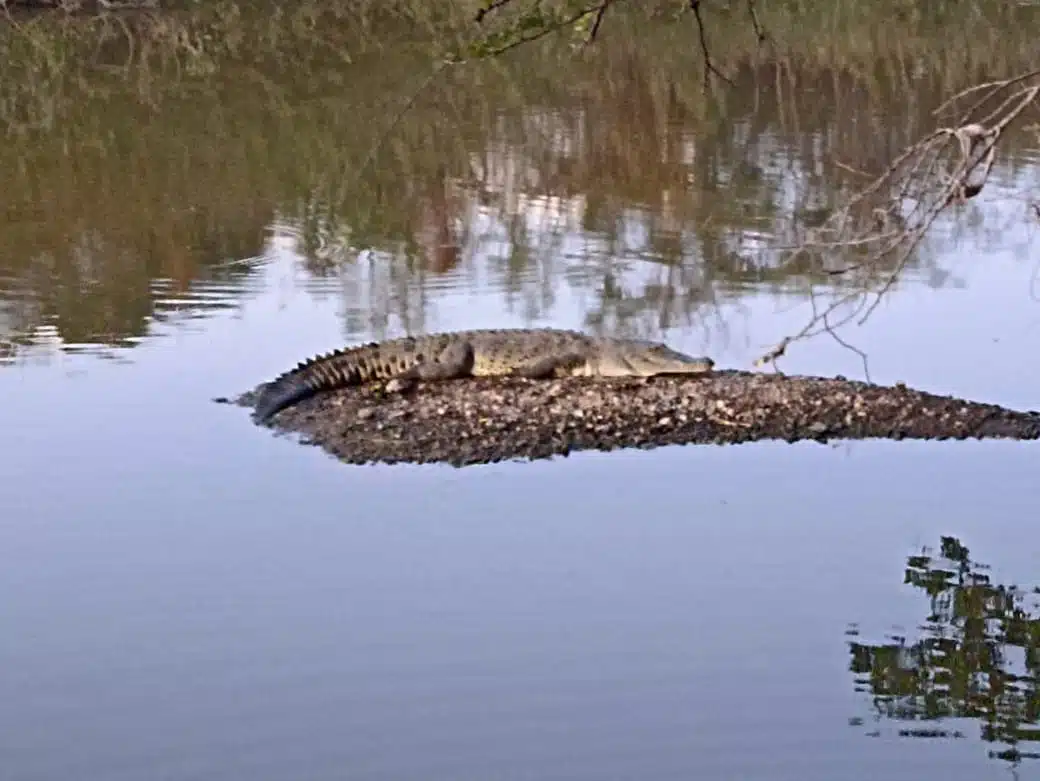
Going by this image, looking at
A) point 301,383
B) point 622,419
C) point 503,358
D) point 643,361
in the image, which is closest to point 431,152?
point 503,358

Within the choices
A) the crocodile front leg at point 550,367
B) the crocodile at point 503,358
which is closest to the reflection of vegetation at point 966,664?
the crocodile at point 503,358

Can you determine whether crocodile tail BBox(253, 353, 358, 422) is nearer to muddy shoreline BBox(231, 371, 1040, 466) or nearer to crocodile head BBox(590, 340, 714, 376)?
muddy shoreline BBox(231, 371, 1040, 466)

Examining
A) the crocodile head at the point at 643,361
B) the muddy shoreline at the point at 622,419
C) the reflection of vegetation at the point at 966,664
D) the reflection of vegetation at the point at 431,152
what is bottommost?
the reflection of vegetation at the point at 966,664

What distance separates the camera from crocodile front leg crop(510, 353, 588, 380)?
9.73 meters

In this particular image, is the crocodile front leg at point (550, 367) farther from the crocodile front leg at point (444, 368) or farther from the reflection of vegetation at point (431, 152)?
the reflection of vegetation at point (431, 152)

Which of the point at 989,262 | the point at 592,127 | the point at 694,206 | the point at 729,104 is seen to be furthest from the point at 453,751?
the point at 729,104

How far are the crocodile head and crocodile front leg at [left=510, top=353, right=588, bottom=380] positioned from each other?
10cm

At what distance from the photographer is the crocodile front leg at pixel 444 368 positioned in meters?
9.69

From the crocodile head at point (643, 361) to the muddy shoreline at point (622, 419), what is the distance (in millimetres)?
294

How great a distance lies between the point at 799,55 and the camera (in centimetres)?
2161

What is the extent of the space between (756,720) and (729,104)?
46.5 ft

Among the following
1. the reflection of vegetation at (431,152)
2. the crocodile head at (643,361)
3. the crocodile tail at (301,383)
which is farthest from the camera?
the reflection of vegetation at (431,152)

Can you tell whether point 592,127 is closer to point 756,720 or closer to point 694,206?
point 694,206

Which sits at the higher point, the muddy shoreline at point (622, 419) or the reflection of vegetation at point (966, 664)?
the muddy shoreline at point (622, 419)
